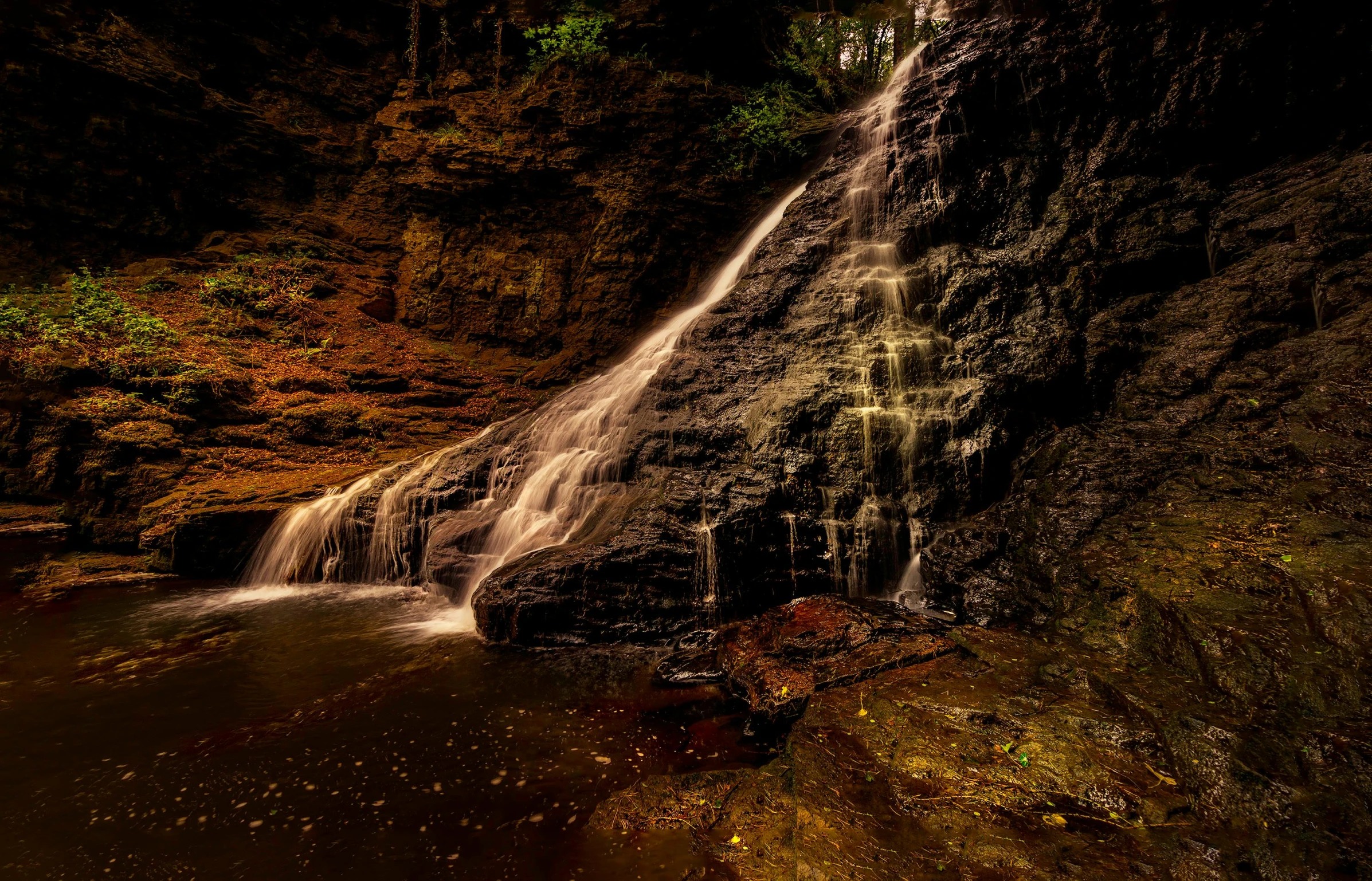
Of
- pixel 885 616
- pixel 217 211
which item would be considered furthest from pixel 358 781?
pixel 217 211

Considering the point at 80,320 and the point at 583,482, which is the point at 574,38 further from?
the point at 583,482

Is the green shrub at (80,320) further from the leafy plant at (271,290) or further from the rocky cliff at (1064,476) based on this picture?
the rocky cliff at (1064,476)

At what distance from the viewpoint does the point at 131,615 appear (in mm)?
6066

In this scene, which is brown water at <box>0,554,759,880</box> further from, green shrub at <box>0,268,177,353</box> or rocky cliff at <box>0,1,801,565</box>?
green shrub at <box>0,268,177,353</box>

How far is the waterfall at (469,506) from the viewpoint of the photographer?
22.0 feet

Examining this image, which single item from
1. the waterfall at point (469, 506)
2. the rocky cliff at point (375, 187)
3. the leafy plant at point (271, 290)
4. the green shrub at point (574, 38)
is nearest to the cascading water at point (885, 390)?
the waterfall at point (469, 506)

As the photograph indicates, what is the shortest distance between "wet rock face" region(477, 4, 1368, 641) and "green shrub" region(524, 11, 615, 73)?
30.3ft

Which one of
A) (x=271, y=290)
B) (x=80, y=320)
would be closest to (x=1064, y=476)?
(x=271, y=290)

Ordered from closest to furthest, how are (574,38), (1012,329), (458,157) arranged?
(1012,329)
(574,38)
(458,157)

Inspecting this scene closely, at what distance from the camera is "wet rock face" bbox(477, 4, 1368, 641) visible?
492 cm

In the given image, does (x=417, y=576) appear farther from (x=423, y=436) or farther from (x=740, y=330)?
(x=740, y=330)

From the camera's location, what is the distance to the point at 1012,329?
6.10 m

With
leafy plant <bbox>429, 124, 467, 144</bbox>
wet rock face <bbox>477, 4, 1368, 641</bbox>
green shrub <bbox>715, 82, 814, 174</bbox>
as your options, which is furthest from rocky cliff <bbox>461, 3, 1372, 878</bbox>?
leafy plant <bbox>429, 124, 467, 144</bbox>

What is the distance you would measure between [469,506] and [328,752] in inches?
172
